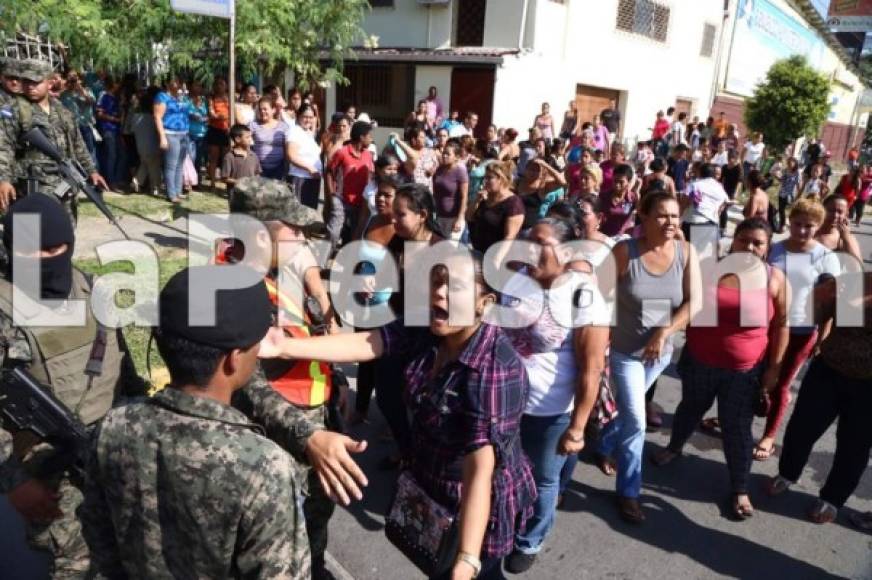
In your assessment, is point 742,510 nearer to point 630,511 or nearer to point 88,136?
point 630,511

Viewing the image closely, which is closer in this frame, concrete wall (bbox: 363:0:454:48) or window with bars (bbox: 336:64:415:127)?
concrete wall (bbox: 363:0:454:48)

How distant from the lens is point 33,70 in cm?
454

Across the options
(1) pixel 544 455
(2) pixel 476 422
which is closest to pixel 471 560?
(2) pixel 476 422

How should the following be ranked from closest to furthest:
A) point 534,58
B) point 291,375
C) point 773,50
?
point 291,375 → point 534,58 → point 773,50

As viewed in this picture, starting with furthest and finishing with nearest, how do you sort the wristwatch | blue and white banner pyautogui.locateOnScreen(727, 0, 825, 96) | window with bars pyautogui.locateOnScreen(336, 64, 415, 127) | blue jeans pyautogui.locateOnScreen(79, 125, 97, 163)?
blue and white banner pyautogui.locateOnScreen(727, 0, 825, 96), window with bars pyautogui.locateOnScreen(336, 64, 415, 127), blue jeans pyautogui.locateOnScreen(79, 125, 97, 163), the wristwatch

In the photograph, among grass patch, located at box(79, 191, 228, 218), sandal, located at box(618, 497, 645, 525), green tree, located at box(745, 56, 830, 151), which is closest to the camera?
sandal, located at box(618, 497, 645, 525)

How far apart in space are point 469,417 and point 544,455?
1.13m

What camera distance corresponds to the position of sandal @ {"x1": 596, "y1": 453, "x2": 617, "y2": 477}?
383 centimetres

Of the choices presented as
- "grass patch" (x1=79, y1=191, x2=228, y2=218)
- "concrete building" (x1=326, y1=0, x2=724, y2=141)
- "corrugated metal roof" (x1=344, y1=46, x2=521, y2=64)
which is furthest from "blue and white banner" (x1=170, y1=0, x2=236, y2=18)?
"corrugated metal roof" (x1=344, y1=46, x2=521, y2=64)

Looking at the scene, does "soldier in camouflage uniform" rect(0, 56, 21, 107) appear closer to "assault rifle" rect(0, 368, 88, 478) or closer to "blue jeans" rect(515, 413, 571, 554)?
"assault rifle" rect(0, 368, 88, 478)

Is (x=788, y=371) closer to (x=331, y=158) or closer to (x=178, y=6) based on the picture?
(x=331, y=158)

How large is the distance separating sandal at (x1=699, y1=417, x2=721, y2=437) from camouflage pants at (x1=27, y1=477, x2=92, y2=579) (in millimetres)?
3838

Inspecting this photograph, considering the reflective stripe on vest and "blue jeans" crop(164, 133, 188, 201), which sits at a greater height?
"blue jeans" crop(164, 133, 188, 201)

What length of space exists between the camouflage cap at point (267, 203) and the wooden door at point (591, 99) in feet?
51.9
